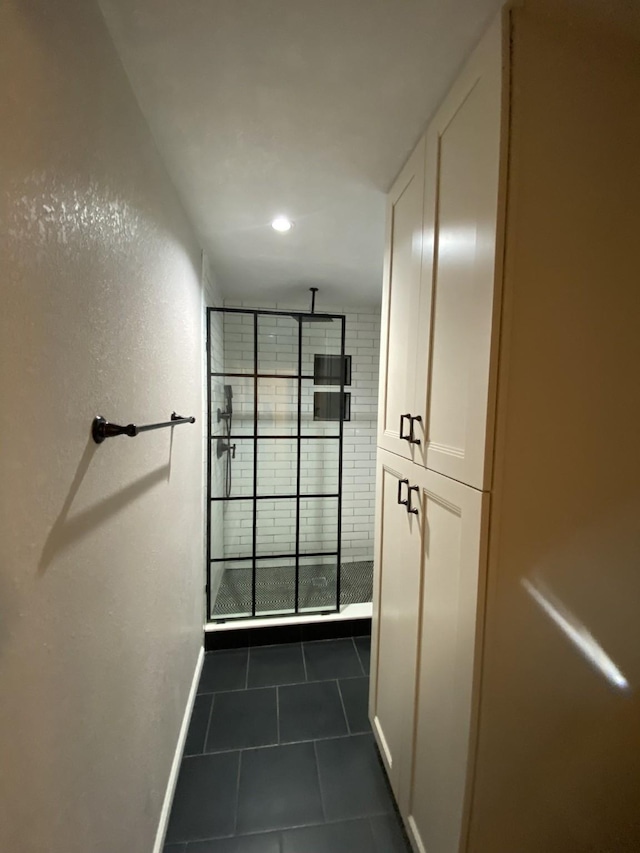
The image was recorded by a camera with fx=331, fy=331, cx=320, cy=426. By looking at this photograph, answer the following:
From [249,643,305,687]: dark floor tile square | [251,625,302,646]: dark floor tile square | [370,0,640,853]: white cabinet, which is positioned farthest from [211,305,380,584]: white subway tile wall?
[370,0,640,853]: white cabinet

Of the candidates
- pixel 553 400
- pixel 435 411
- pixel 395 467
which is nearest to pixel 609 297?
pixel 553 400

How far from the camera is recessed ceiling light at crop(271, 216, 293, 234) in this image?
4.87 feet

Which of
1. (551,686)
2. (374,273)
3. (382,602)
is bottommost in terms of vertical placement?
(382,602)

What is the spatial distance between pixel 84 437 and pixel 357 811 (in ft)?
5.17

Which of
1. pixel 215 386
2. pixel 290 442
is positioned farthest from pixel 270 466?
pixel 215 386

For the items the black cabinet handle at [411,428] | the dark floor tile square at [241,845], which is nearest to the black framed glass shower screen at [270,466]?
the dark floor tile square at [241,845]

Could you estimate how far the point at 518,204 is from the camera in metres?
0.70

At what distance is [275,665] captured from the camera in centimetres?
187

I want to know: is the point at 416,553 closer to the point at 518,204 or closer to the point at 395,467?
the point at 395,467

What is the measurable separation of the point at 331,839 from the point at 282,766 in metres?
0.29

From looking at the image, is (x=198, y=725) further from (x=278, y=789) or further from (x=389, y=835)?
(x=389, y=835)

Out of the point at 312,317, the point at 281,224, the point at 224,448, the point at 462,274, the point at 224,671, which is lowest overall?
the point at 224,671

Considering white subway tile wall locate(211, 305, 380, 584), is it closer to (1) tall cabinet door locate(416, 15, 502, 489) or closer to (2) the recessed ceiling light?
(2) the recessed ceiling light

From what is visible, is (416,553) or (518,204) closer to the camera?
(518,204)
